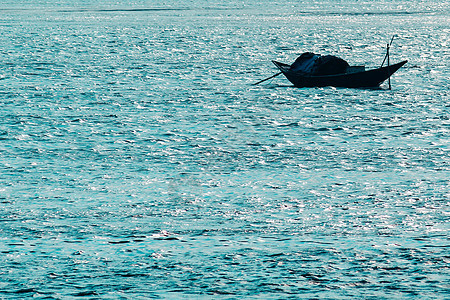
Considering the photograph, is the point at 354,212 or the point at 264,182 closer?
the point at 354,212

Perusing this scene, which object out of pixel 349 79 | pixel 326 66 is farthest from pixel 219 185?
pixel 326 66

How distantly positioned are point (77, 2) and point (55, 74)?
221ft

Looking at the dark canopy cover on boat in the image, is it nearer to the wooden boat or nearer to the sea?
the wooden boat

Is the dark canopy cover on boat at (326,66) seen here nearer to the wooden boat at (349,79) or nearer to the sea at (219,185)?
the wooden boat at (349,79)

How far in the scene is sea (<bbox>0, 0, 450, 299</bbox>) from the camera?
329 inches

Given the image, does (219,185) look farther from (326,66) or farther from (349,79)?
(326,66)

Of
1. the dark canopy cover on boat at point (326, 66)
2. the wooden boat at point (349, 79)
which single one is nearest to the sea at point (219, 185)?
the wooden boat at point (349, 79)

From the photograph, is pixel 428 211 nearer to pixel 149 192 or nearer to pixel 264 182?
pixel 264 182

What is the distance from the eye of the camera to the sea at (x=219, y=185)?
835 cm

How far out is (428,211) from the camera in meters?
10.6

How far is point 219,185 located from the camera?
12.2 m

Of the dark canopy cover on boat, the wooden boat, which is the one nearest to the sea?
the wooden boat

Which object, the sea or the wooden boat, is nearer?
the sea

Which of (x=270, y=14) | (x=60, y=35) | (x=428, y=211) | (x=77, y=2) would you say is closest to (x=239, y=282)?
(x=428, y=211)
